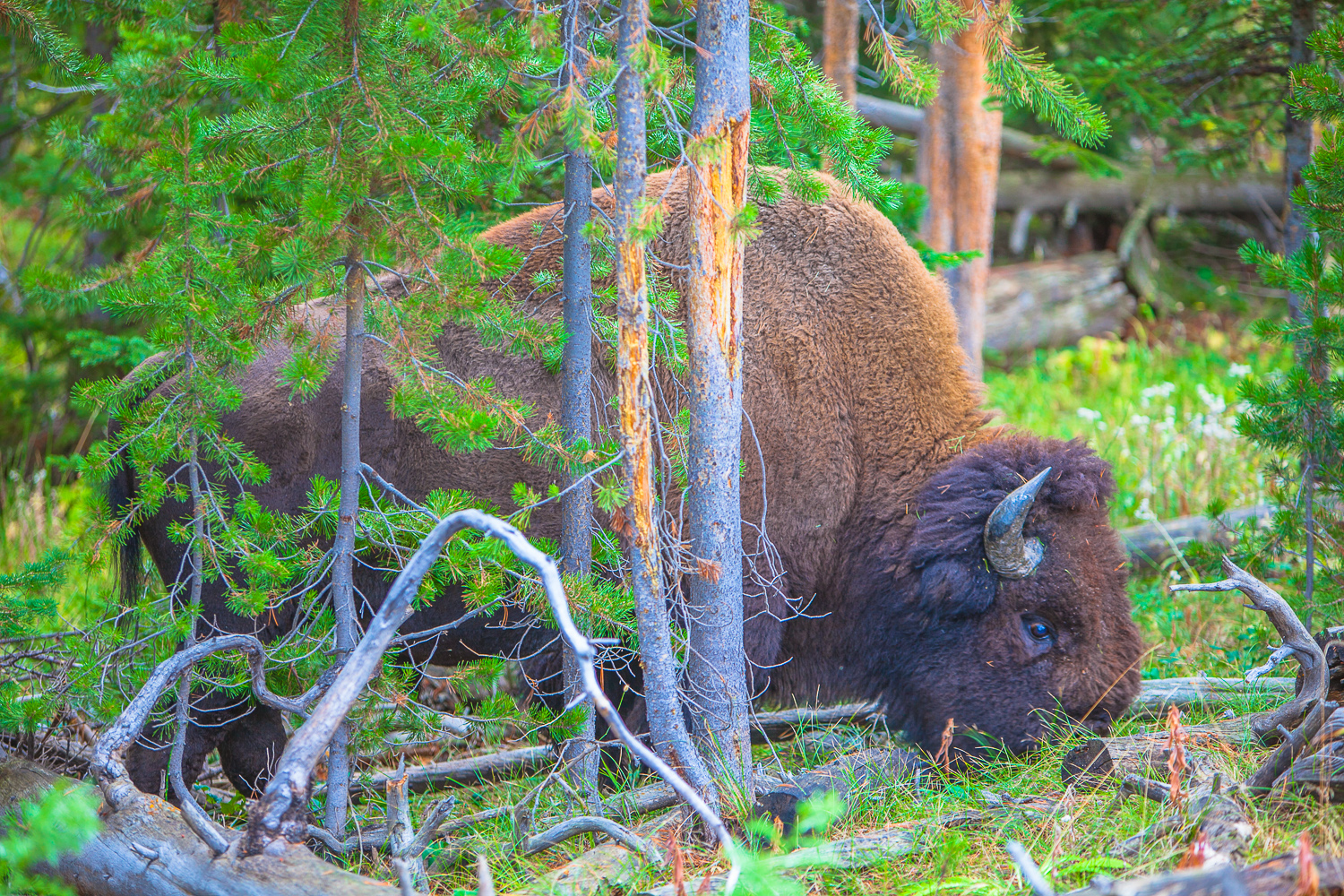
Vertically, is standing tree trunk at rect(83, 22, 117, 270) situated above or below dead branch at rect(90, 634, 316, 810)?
above

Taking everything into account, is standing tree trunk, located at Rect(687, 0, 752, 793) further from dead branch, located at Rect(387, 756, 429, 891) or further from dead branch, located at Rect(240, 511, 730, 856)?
dead branch, located at Rect(387, 756, 429, 891)

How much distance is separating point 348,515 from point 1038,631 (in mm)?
2664

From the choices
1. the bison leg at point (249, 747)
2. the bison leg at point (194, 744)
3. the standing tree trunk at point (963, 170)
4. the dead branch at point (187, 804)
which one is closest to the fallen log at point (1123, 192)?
the standing tree trunk at point (963, 170)

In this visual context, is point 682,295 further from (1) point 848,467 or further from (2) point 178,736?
(2) point 178,736

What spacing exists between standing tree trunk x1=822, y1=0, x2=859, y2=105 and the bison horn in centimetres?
396

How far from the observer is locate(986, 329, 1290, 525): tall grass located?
634 cm

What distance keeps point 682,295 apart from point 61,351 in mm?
5574

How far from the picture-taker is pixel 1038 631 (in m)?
3.86

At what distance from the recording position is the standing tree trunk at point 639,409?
110 inches

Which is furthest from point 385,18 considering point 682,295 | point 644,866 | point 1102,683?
point 1102,683

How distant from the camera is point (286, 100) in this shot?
110 inches

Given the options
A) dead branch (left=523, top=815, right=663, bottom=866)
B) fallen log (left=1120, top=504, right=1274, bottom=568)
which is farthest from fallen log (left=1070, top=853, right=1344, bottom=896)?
fallen log (left=1120, top=504, right=1274, bottom=568)

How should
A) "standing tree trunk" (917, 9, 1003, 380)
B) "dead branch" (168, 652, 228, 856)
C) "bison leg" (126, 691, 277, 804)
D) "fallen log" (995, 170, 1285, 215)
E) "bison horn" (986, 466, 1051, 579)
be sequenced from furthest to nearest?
"fallen log" (995, 170, 1285, 215) → "standing tree trunk" (917, 9, 1003, 380) → "bison leg" (126, 691, 277, 804) → "bison horn" (986, 466, 1051, 579) → "dead branch" (168, 652, 228, 856)

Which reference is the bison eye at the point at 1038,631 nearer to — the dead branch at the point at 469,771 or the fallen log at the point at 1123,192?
the dead branch at the point at 469,771
